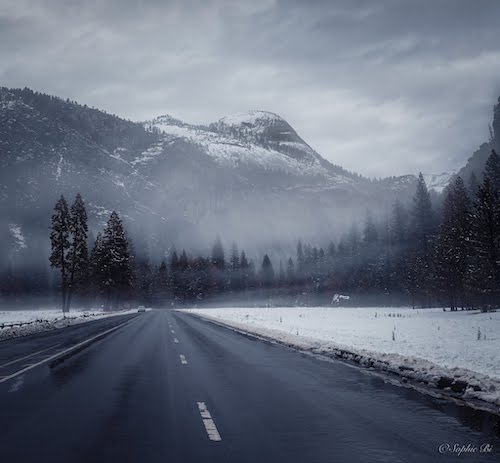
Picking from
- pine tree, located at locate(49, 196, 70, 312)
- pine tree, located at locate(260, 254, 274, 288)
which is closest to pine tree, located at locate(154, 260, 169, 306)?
pine tree, located at locate(260, 254, 274, 288)

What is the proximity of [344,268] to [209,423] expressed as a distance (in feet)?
373

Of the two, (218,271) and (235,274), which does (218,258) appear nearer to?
(218,271)

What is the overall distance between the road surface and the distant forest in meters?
47.8

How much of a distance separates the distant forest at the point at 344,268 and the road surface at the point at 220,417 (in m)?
47.8

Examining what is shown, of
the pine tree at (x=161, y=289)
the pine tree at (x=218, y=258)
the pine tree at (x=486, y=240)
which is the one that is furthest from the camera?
the pine tree at (x=218, y=258)

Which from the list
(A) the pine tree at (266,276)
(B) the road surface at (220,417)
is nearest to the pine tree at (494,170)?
(B) the road surface at (220,417)

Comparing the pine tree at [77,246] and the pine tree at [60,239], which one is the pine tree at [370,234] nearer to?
the pine tree at [77,246]

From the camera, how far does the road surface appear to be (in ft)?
19.2

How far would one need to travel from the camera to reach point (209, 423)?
7285 millimetres

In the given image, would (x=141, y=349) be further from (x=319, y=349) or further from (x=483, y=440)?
(x=483, y=440)

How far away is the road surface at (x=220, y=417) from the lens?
585 cm

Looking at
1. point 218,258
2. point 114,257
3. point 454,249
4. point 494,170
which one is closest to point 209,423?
point 454,249

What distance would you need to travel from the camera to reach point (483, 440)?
6438 millimetres

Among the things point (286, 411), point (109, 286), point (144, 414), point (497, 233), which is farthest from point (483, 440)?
point (109, 286)
